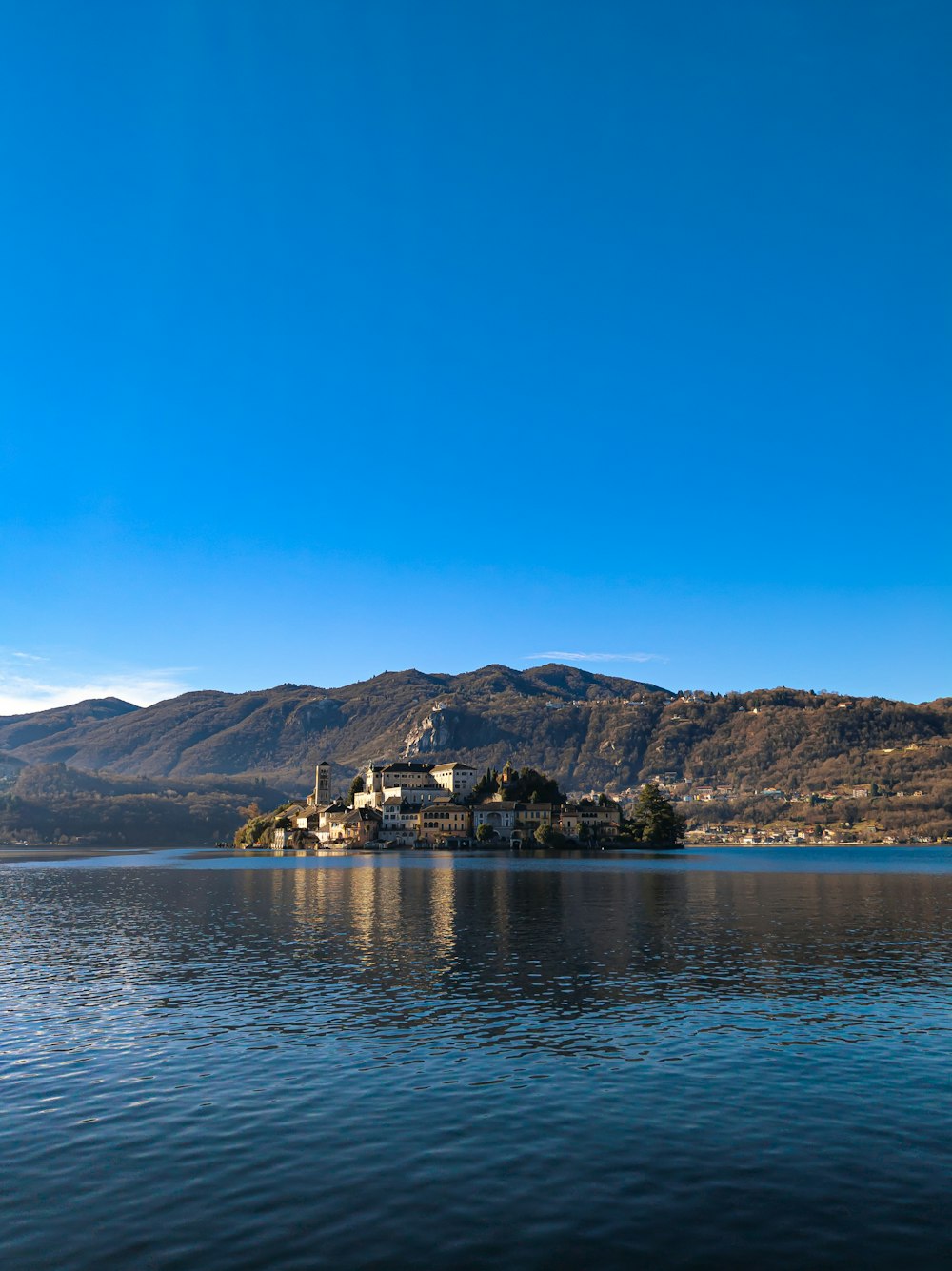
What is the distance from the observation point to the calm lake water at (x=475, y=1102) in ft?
68.3

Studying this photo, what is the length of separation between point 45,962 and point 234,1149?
129 ft

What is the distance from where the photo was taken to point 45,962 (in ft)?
193

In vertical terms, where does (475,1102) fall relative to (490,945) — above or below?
above

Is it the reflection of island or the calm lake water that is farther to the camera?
the reflection of island

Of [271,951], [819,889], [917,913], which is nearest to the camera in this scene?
[271,951]

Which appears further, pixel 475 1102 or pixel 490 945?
pixel 490 945

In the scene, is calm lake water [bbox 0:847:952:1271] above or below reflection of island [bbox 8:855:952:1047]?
above

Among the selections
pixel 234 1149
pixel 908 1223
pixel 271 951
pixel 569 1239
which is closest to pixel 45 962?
pixel 271 951

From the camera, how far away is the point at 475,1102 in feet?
98.9

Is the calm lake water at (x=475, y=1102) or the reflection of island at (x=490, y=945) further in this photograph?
the reflection of island at (x=490, y=945)

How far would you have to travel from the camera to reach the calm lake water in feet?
68.3

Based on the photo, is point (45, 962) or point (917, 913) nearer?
point (45, 962)

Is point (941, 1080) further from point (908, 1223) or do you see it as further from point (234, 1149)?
point (234, 1149)

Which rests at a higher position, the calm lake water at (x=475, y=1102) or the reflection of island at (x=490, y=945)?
the calm lake water at (x=475, y=1102)
